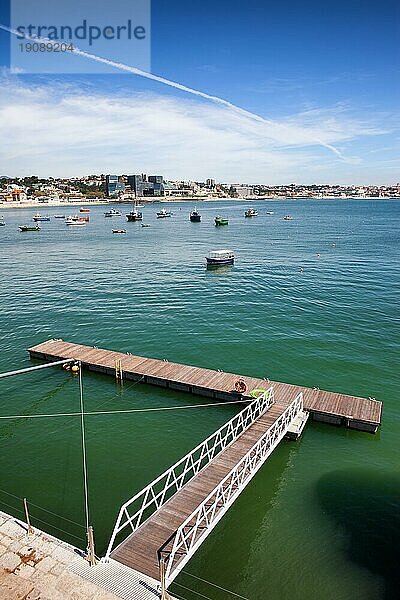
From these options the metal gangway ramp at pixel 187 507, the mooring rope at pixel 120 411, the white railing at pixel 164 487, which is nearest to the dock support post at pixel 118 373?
the mooring rope at pixel 120 411

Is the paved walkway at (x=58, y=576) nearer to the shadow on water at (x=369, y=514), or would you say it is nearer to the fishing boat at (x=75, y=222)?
the shadow on water at (x=369, y=514)

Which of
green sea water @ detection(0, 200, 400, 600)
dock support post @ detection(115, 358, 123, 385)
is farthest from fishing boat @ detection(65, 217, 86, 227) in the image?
dock support post @ detection(115, 358, 123, 385)

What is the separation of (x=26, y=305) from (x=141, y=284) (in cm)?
1489

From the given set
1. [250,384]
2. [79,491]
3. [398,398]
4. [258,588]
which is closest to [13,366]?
[79,491]

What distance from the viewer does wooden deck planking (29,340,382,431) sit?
2369 centimetres

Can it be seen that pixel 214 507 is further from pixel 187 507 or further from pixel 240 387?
pixel 240 387

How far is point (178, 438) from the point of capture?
23125 millimetres

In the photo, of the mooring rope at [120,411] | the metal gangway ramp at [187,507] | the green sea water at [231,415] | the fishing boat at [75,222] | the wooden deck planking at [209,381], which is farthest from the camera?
the fishing boat at [75,222]

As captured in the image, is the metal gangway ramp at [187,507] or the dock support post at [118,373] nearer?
the metal gangway ramp at [187,507]

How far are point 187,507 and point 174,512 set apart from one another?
1.62 ft

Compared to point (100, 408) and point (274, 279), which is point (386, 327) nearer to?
point (274, 279)

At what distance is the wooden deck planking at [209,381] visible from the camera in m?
23.7

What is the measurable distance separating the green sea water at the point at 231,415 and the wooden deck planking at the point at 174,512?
7.25ft

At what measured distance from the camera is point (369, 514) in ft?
58.0
